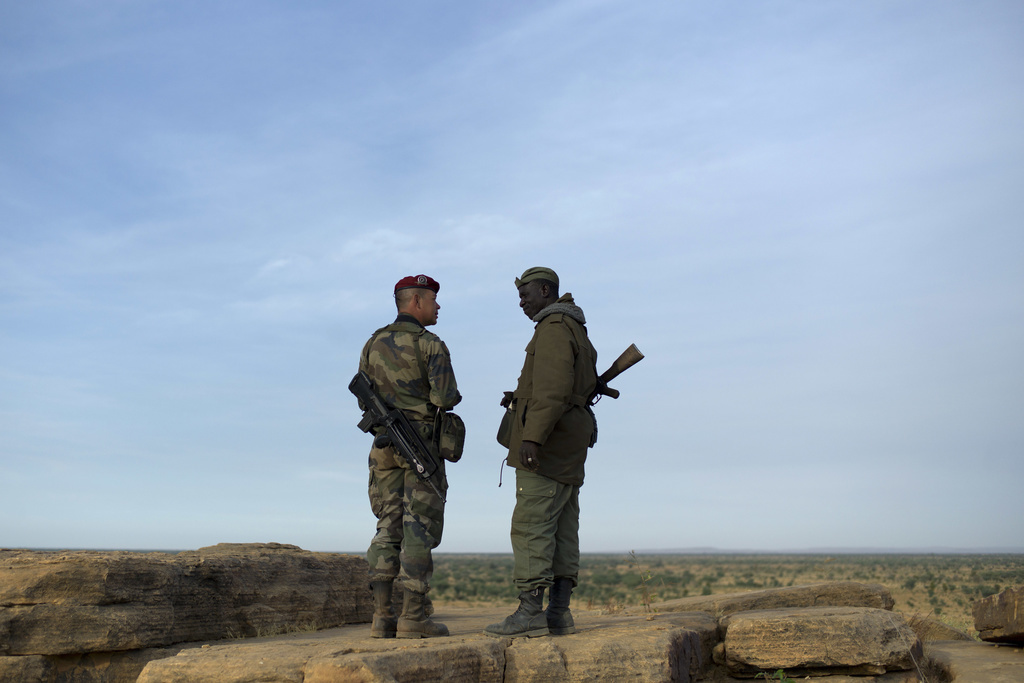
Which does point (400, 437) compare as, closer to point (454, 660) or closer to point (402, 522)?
point (402, 522)

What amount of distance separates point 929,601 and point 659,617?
15011mm

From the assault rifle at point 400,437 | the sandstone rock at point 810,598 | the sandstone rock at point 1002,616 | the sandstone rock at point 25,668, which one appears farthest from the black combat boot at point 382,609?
the sandstone rock at point 1002,616

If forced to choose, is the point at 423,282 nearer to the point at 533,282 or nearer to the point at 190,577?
the point at 533,282

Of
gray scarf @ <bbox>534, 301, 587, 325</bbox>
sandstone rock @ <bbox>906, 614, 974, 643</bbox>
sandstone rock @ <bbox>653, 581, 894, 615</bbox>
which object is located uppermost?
gray scarf @ <bbox>534, 301, 587, 325</bbox>

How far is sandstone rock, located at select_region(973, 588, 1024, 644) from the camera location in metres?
6.45

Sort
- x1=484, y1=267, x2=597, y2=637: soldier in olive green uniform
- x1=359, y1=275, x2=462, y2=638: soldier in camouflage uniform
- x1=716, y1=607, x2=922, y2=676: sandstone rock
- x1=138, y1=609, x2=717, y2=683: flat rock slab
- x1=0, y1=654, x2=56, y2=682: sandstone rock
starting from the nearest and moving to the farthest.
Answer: x1=138, y1=609, x2=717, y2=683: flat rock slab
x1=484, y1=267, x2=597, y2=637: soldier in olive green uniform
x1=359, y1=275, x2=462, y2=638: soldier in camouflage uniform
x1=0, y1=654, x2=56, y2=682: sandstone rock
x1=716, y1=607, x2=922, y2=676: sandstone rock

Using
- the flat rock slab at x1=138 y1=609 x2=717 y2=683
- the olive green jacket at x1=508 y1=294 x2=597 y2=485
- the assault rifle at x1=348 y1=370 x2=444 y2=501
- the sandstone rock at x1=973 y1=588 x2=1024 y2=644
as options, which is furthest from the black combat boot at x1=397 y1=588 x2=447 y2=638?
the sandstone rock at x1=973 y1=588 x2=1024 y2=644

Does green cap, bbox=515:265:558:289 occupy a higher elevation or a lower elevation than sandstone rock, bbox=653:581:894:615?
higher

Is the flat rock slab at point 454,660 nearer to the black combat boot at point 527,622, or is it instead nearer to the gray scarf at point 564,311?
the black combat boot at point 527,622

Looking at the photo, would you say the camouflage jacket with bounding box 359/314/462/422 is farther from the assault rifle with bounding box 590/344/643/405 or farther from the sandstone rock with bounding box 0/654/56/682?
the sandstone rock with bounding box 0/654/56/682

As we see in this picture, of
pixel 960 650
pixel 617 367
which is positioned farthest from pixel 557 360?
pixel 960 650

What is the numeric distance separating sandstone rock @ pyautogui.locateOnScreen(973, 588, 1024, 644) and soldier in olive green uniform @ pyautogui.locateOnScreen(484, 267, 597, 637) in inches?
152

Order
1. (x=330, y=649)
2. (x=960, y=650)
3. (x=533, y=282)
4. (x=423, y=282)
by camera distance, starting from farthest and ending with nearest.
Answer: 1. (x=960, y=650)
2. (x=423, y=282)
3. (x=533, y=282)
4. (x=330, y=649)

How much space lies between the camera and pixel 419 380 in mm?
6180
